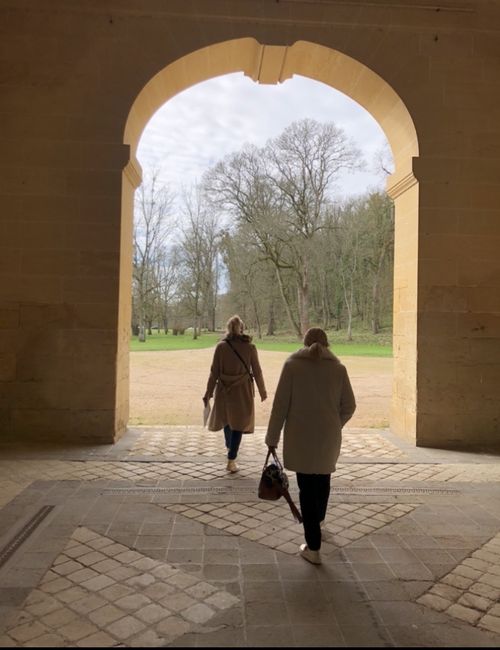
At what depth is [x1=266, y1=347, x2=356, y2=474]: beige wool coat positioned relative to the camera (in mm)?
3512

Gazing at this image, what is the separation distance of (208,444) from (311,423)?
3.78 meters

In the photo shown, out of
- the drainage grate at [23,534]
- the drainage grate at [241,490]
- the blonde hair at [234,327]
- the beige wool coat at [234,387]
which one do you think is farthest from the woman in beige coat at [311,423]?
the blonde hair at [234,327]

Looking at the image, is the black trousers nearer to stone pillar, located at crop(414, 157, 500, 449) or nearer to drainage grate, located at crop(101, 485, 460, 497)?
drainage grate, located at crop(101, 485, 460, 497)

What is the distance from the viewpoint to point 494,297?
7.28 m

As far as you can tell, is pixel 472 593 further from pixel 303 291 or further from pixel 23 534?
pixel 303 291

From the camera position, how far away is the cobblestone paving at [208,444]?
6633mm

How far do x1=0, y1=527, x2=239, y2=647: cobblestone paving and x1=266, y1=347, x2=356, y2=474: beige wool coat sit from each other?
0.95 m

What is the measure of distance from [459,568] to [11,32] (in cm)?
783

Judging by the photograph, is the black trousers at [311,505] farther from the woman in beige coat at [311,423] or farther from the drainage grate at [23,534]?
the drainage grate at [23,534]

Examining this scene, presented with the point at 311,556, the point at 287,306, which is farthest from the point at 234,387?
the point at 287,306

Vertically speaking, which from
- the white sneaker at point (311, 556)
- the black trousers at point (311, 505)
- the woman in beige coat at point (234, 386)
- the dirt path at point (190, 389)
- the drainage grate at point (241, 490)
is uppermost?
the woman in beige coat at point (234, 386)

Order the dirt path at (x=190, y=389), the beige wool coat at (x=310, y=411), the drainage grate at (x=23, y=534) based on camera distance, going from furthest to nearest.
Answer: the dirt path at (x=190, y=389) < the drainage grate at (x=23, y=534) < the beige wool coat at (x=310, y=411)

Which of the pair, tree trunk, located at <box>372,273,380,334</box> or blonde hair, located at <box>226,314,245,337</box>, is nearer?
blonde hair, located at <box>226,314,245,337</box>

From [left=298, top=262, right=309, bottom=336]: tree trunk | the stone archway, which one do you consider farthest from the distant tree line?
the stone archway
